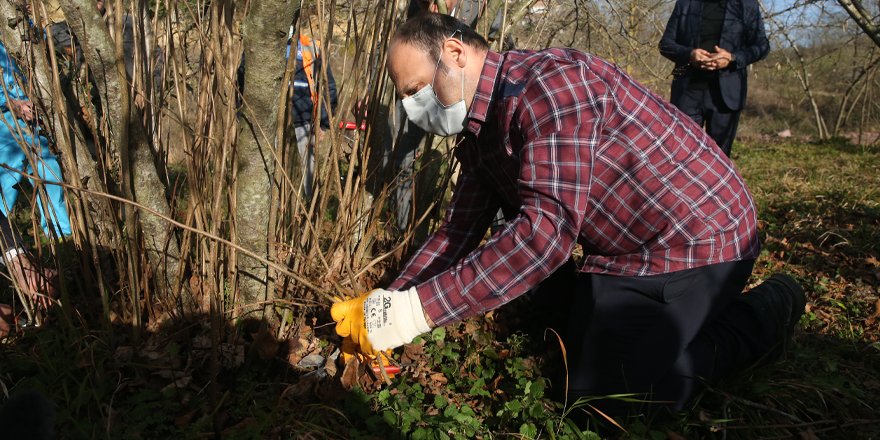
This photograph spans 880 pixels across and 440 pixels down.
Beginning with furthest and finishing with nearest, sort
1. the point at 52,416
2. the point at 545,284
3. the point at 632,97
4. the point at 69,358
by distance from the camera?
1. the point at 545,284
2. the point at 69,358
3. the point at 632,97
4. the point at 52,416

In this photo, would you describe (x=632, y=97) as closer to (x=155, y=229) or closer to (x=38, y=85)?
(x=155, y=229)

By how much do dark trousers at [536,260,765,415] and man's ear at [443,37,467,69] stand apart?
85 cm

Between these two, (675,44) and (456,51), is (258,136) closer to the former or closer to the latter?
(456,51)

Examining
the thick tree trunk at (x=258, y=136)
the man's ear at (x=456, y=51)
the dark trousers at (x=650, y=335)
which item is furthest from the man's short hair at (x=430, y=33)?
the dark trousers at (x=650, y=335)

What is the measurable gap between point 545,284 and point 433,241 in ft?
1.87

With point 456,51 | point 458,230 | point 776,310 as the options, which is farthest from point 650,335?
point 456,51

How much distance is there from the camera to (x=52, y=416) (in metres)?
1.09

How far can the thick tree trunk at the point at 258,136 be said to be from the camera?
175cm

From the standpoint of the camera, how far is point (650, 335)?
2.02 m

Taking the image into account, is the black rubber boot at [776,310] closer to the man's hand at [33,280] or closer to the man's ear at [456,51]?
the man's ear at [456,51]

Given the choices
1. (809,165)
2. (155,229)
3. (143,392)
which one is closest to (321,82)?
(155,229)

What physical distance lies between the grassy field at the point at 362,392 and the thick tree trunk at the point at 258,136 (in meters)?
0.22

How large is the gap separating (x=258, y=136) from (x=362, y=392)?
90 centimetres

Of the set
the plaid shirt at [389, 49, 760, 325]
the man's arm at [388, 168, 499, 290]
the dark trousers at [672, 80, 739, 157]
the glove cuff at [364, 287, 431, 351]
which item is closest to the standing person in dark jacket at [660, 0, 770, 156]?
the dark trousers at [672, 80, 739, 157]
